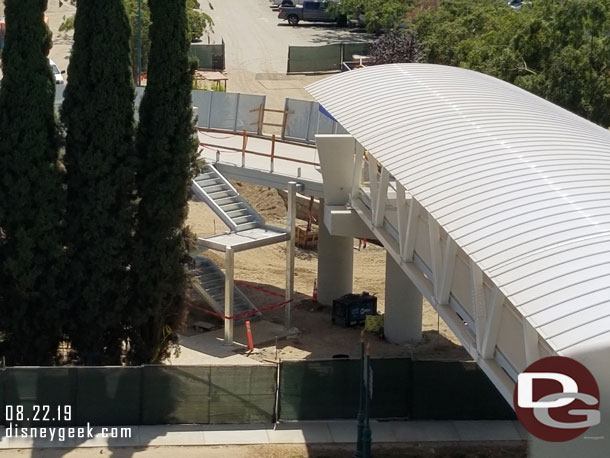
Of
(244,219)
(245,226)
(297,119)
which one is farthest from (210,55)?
(245,226)

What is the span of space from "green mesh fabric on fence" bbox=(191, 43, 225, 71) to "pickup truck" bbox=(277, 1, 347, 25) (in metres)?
13.5

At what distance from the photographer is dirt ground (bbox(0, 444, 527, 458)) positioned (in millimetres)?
20703

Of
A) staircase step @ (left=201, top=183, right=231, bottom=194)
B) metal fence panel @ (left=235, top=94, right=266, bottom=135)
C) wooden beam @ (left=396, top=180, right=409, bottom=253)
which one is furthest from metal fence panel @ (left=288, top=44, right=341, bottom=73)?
wooden beam @ (left=396, top=180, right=409, bottom=253)

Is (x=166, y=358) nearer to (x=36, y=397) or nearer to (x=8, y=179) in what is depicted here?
(x=36, y=397)

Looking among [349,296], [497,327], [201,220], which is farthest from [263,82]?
[497,327]

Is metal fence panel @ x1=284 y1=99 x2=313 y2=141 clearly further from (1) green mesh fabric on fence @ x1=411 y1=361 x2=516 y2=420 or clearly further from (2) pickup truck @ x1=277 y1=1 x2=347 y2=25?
(2) pickup truck @ x1=277 y1=1 x2=347 y2=25

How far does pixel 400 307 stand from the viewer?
27281mm

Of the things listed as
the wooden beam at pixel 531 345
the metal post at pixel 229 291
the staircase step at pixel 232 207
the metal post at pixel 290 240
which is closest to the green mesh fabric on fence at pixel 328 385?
the metal post at pixel 229 291

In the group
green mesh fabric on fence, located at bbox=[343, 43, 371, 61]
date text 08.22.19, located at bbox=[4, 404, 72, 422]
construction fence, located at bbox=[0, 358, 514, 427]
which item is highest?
green mesh fabric on fence, located at bbox=[343, 43, 371, 61]

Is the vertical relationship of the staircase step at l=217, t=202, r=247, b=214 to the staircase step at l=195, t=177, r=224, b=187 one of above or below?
below

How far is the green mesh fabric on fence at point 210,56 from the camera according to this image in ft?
186

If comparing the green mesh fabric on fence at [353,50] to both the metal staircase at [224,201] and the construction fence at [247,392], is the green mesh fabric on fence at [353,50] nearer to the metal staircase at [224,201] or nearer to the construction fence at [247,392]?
the metal staircase at [224,201]

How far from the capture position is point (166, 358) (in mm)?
23984

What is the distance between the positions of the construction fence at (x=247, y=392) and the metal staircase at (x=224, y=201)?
6817mm
